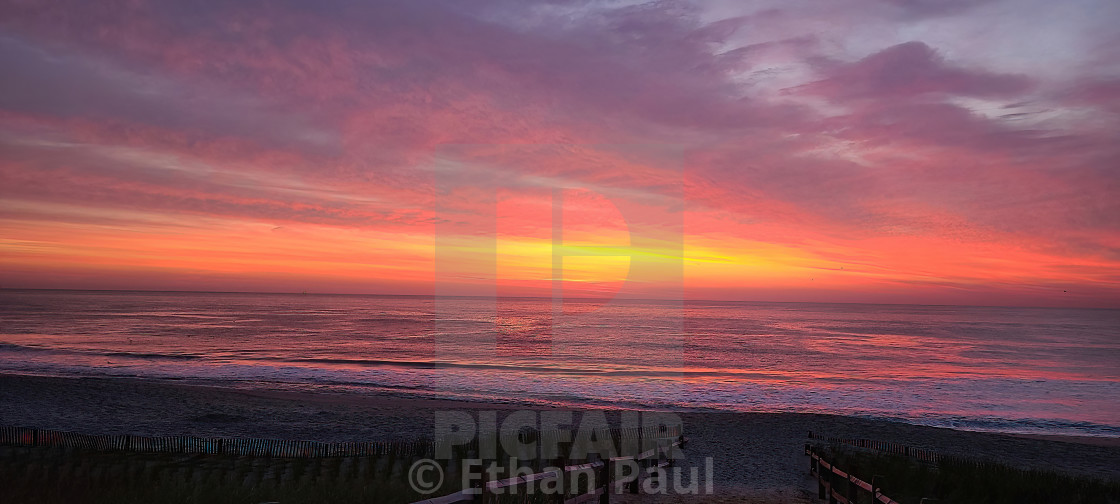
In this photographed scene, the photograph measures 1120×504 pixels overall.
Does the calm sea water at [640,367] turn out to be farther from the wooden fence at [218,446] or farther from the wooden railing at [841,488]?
the wooden railing at [841,488]

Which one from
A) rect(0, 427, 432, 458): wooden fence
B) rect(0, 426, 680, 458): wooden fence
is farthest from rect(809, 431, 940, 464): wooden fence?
rect(0, 427, 432, 458): wooden fence

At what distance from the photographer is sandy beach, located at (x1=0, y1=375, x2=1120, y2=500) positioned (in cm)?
1984

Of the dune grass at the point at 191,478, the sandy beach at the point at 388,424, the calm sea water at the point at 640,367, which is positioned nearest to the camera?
the dune grass at the point at 191,478

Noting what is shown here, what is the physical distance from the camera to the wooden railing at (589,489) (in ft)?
22.4

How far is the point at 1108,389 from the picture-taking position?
1689 inches

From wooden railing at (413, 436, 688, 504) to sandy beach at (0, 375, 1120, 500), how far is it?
6.05 ft

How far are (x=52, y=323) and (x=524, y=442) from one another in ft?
310

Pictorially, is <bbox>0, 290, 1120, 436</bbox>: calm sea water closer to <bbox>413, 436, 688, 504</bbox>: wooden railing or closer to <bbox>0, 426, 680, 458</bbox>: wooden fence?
<bbox>0, 426, 680, 458</bbox>: wooden fence

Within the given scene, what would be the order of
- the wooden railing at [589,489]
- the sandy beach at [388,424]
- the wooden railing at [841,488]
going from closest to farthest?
the wooden railing at [589,489], the wooden railing at [841,488], the sandy beach at [388,424]

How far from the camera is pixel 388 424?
25.2 m

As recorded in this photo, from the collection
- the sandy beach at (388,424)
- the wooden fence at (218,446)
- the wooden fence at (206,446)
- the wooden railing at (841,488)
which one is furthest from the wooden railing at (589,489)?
the wooden fence at (206,446)

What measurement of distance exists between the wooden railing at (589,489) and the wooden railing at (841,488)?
3.43 m

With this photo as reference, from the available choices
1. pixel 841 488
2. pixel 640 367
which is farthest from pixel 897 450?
pixel 640 367

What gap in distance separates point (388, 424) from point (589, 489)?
1674cm
